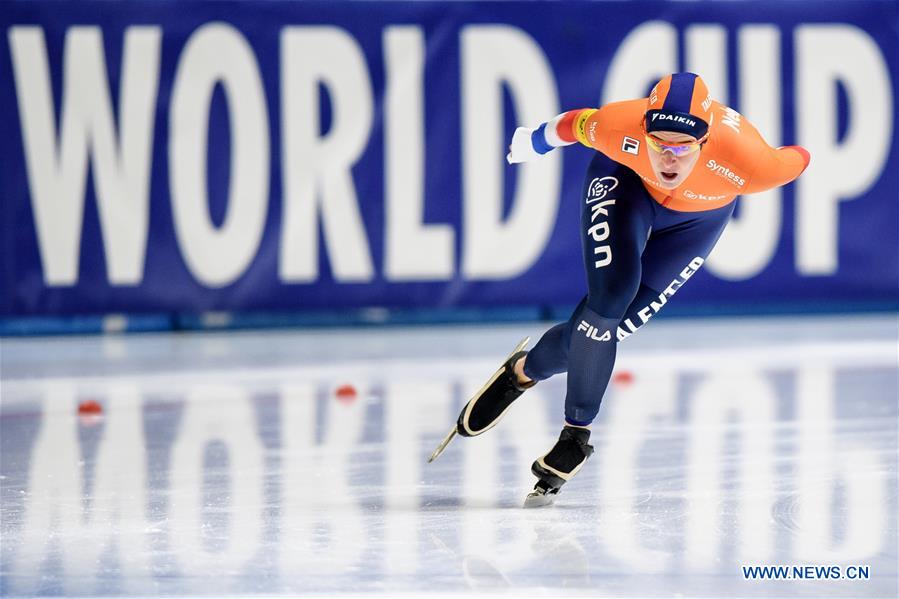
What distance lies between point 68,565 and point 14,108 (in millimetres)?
5184

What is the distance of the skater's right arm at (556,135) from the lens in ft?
13.4

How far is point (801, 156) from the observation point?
3.97 meters

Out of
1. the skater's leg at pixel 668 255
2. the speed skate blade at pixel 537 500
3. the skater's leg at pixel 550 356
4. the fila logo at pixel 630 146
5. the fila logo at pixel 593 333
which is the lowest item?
the speed skate blade at pixel 537 500

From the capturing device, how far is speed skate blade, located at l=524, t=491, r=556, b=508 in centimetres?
386

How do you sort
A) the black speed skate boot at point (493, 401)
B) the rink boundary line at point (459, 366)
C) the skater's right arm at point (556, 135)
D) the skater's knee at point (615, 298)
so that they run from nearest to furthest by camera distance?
the skater's knee at point (615, 298), the skater's right arm at point (556, 135), the black speed skate boot at point (493, 401), the rink boundary line at point (459, 366)

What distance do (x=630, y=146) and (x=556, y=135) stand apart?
383 millimetres

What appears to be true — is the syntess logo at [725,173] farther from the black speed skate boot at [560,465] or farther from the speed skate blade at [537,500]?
the speed skate blade at [537,500]

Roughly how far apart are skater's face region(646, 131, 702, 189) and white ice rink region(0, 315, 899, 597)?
88cm

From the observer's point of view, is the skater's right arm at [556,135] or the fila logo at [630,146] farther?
the skater's right arm at [556,135]

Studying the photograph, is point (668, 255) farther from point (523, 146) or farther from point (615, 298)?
point (523, 146)

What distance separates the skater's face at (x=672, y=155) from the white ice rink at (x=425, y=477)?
88 cm

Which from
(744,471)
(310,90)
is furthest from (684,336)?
(744,471)

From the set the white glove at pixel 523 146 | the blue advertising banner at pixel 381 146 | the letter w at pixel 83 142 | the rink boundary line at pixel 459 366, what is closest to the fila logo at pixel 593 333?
the white glove at pixel 523 146

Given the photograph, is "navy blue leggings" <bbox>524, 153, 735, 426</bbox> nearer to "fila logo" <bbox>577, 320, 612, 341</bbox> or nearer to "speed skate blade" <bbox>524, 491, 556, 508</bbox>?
"fila logo" <bbox>577, 320, 612, 341</bbox>
